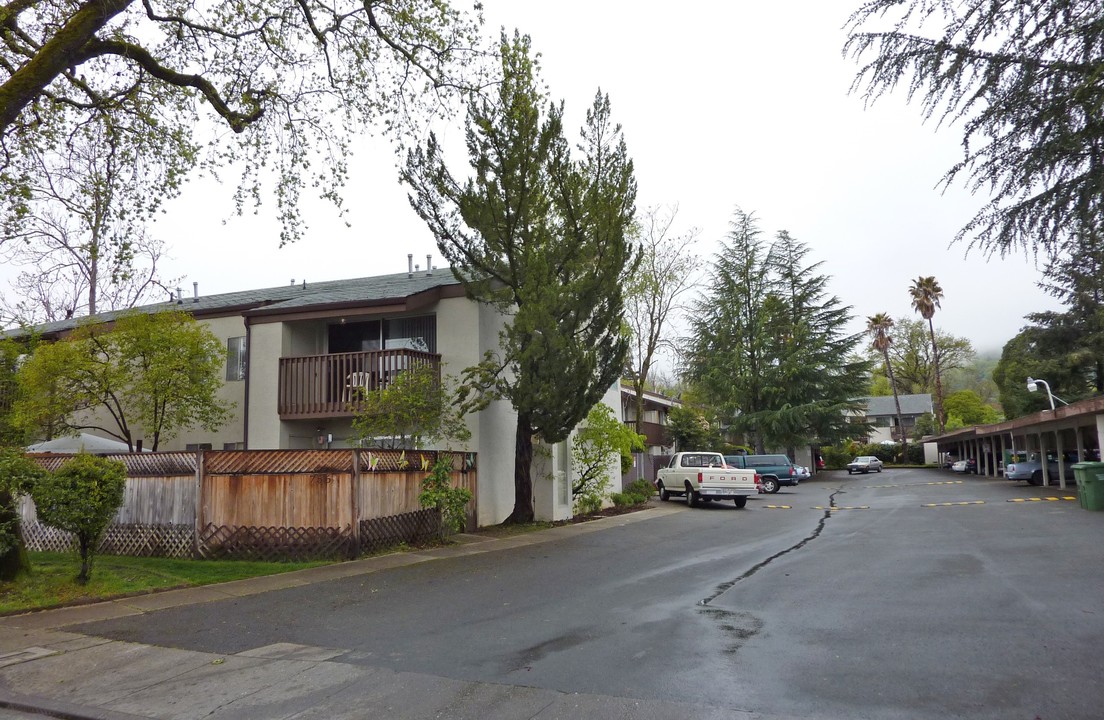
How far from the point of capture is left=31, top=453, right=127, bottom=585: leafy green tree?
10172mm

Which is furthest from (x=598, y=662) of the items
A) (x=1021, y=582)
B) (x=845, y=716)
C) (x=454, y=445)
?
(x=454, y=445)

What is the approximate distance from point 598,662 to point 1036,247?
467 cm

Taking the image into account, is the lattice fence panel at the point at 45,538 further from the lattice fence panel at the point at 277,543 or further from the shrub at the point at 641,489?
the shrub at the point at 641,489

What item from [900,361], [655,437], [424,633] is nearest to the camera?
[424,633]

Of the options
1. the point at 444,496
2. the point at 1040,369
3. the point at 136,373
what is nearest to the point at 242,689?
the point at 444,496

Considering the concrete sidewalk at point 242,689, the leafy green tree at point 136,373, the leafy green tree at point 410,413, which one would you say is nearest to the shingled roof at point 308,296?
the leafy green tree at point 136,373

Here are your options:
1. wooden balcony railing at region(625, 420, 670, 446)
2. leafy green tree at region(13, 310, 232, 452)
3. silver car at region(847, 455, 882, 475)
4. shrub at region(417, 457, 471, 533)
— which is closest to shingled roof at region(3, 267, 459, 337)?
leafy green tree at region(13, 310, 232, 452)

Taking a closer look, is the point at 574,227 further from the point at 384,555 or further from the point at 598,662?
the point at 598,662

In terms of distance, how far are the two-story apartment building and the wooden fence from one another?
427 centimetres

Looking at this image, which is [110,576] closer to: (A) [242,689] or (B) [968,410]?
(A) [242,689]

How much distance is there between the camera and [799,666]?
20.3 feet

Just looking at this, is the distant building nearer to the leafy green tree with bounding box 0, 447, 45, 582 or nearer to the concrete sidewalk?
the leafy green tree with bounding box 0, 447, 45, 582

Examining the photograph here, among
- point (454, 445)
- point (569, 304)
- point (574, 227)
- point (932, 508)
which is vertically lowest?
point (932, 508)

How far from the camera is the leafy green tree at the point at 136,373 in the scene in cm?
1847
